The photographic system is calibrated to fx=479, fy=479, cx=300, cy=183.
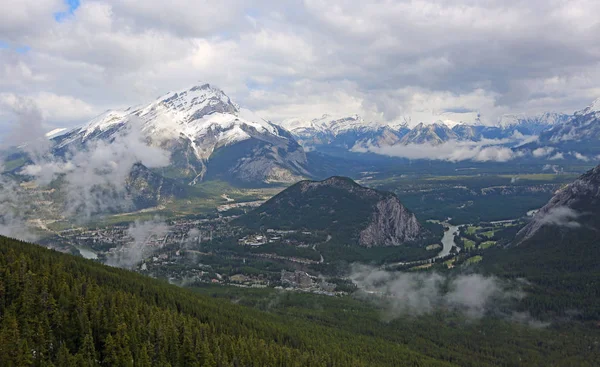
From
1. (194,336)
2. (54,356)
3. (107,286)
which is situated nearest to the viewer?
(54,356)

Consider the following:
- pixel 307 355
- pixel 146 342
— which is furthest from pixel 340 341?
pixel 146 342

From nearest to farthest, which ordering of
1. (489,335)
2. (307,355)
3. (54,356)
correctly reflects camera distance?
(54,356)
(307,355)
(489,335)

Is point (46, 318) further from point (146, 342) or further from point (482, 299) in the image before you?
point (482, 299)

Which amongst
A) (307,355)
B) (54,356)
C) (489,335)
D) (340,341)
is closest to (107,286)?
(54,356)

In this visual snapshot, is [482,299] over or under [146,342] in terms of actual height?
under

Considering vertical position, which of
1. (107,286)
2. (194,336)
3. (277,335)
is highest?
(107,286)

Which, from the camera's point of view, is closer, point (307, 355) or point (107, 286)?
point (307, 355)
